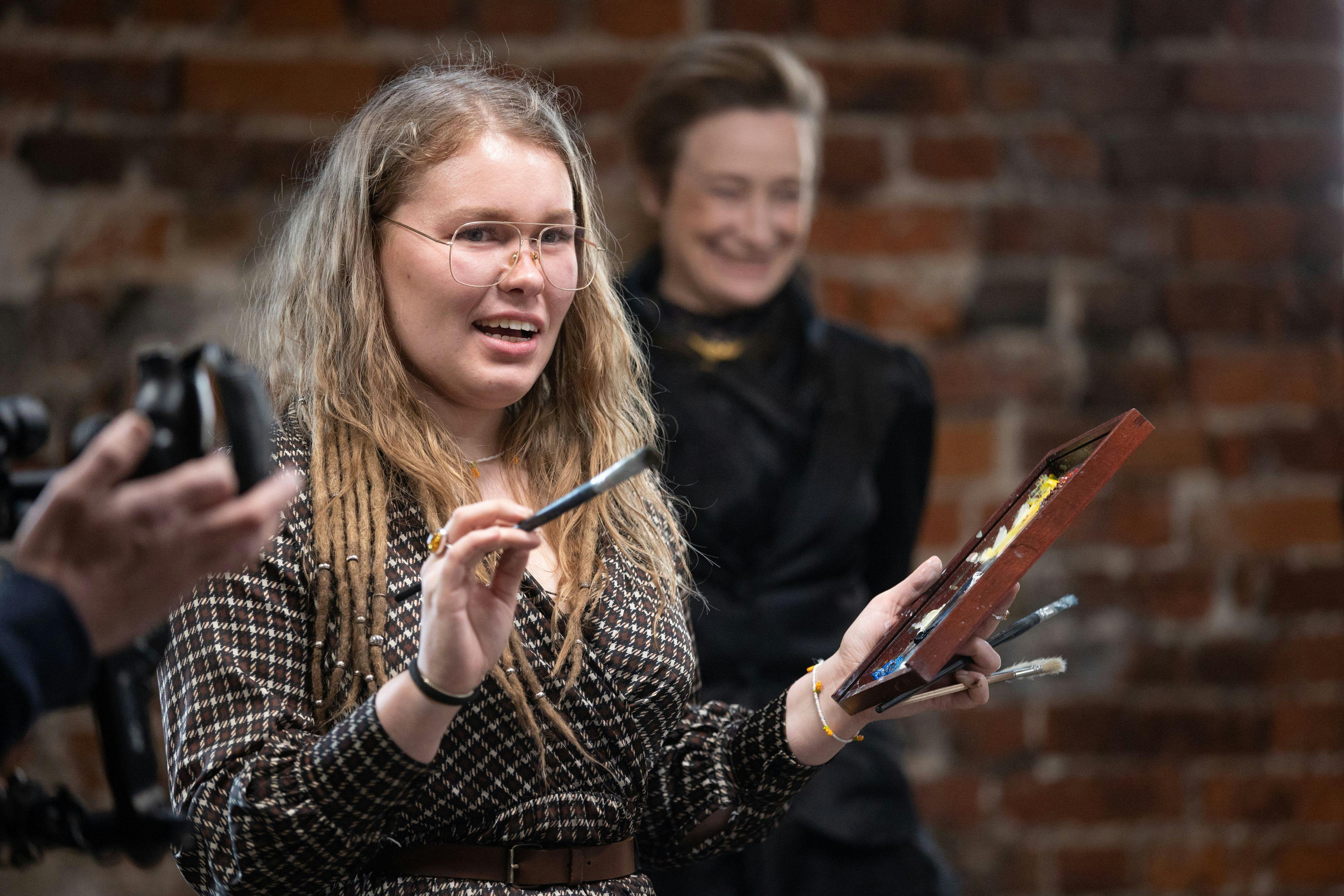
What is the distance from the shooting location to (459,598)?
1011mm


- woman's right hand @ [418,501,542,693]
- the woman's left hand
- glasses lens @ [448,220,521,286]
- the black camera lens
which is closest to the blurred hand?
the black camera lens

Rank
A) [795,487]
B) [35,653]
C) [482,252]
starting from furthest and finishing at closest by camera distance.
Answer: [795,487], [482,252], [35,653]

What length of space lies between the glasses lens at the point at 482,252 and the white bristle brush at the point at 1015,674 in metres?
0.56

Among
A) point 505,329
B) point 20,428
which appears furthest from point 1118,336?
point 20,428

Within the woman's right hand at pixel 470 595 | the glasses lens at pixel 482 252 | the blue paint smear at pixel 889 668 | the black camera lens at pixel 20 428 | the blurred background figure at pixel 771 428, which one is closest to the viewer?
the black camera lens at pixel 20 428

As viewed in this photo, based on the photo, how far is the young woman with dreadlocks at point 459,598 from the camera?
106cm

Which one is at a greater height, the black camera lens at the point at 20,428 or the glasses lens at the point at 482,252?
the glasses lens at the point at 482,252

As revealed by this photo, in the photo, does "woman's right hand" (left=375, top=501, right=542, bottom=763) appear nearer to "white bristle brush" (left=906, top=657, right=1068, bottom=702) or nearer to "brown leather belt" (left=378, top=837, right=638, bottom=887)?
"brown leather belt" (left=378, top=837, right=638, bottom=887)

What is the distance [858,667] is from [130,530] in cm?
73

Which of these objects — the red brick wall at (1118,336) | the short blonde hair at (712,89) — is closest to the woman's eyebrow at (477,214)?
the short blonde hair at (712,89)

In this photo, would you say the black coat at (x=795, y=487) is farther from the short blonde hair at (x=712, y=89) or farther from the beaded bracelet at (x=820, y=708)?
the beaded bracelet at (x=820, y=708)

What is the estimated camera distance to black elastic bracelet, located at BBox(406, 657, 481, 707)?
3.37 feet

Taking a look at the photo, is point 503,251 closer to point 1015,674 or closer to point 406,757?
point 406,757

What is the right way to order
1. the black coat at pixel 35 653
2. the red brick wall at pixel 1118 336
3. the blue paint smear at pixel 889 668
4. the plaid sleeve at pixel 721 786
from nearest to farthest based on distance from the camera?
the black coat at pixel 35 653 → the blue paint smear at pixel 889 668 → the plaid sleeve at pixel 721 786 → the red brick wall at pixel 1118 336
